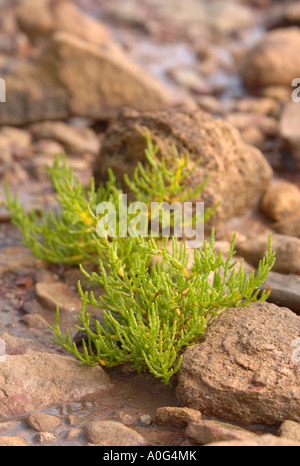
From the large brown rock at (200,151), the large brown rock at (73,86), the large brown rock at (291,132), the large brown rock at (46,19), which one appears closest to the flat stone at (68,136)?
the large brown rock at (73,86)

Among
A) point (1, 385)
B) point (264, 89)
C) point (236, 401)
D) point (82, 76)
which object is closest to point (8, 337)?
point (1, 385)

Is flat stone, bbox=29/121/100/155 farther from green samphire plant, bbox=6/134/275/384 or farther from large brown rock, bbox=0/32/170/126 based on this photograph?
green samphire plant, bbox=6/134/275/384

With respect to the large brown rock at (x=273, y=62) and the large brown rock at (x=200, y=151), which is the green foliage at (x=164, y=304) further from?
the large brown rock at (x=273, y=62)

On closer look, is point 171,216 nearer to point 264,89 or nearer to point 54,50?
point 54,50

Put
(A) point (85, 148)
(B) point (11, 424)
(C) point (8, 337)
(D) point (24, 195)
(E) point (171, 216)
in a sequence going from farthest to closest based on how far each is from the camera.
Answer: (A) point (85, 148) < (D) point (24, 195) < (E) point (171, 216) < (C) point (8, 337) < (B) point (11, 424)

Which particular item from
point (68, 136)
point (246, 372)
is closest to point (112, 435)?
point (246, 372)
